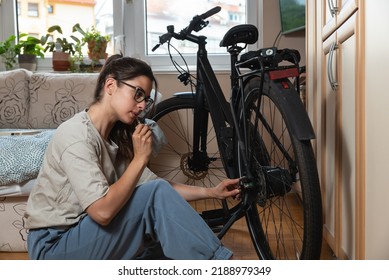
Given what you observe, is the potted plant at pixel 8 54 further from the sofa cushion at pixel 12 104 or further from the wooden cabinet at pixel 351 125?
the wooden cabinet at pixel 351 125

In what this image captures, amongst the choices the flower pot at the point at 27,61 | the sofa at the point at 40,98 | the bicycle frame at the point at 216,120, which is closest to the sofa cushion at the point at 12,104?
the sofa at the point at 40,98

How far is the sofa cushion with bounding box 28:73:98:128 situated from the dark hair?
48.0 inches

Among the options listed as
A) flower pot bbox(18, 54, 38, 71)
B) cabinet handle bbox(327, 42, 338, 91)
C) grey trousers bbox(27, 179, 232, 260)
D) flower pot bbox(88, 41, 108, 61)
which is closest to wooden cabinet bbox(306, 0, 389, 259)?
cabinet handle bbox(327, 42, 338, 91)

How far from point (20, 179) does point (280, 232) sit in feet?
3.37

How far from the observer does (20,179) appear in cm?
176

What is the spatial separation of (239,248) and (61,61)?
1.76 metres

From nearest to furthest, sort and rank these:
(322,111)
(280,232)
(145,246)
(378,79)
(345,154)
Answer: (378,79) < (145,246) < (345,154) < (322,111) < (280,232)

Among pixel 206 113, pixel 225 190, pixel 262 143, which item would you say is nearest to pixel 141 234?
pixel 225 190

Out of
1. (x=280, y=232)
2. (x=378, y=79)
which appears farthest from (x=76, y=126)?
(x=280, y=232)

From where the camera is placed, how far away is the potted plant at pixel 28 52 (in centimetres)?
296

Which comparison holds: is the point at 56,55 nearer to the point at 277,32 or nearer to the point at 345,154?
the point at 277,32

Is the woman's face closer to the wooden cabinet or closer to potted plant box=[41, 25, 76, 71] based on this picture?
the wooden cabinet

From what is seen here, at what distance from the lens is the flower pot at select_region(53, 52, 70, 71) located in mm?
2953

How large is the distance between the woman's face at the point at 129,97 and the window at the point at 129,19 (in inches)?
68.6
